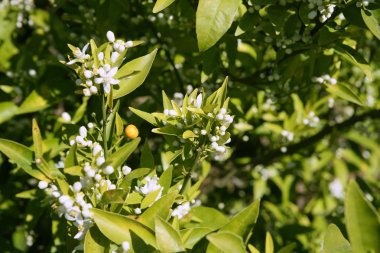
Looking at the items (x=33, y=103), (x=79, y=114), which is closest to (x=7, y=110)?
(x=33, y=103)

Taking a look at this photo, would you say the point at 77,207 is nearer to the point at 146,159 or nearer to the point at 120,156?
the point at 120,156

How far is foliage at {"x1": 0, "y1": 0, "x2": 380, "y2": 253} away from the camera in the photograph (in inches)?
60.6

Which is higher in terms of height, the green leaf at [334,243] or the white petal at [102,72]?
the white petal at [102,72]

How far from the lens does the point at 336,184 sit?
439cm

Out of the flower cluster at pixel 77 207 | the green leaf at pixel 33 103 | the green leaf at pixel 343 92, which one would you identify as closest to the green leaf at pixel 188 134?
the flower cluster at pixel 77 207

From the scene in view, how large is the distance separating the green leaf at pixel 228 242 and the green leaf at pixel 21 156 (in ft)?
2.29

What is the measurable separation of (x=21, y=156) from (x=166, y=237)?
658mm

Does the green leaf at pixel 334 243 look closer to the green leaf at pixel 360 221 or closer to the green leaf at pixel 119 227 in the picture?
the green leaf at pixel 360 221

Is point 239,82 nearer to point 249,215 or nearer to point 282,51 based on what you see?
point 282,51

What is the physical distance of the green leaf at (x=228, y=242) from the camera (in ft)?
4.29

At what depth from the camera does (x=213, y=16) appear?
1.66 metres

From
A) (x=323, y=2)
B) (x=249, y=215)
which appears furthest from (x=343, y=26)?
(x=249, y=215)

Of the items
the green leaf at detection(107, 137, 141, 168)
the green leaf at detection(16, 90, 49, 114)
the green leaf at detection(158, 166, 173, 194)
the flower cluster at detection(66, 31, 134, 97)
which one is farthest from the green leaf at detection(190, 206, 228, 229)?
the green leaf at detection(16, 90, 49, 114)

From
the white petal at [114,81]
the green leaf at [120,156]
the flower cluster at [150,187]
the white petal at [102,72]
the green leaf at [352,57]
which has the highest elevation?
the white petal at [102,72]
